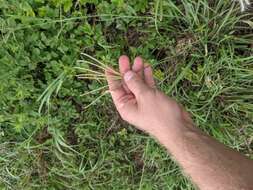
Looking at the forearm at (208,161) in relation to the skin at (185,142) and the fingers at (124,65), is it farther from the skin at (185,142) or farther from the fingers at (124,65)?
the fingers at (124,65)

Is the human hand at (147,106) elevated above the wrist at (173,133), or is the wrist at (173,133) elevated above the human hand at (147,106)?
the human hand at (147,106)

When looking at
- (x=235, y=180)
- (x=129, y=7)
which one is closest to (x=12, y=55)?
(x=129, y=7)

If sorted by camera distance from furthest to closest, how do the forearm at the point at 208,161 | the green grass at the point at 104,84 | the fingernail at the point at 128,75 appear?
the green grass at the point at 104,84
the fingernail at the point at 128,75
the forearm at the point at 208,161

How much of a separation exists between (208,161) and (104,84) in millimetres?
717

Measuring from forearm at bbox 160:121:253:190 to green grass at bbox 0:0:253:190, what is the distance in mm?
506

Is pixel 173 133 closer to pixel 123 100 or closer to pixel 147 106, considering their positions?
pixel 147 106

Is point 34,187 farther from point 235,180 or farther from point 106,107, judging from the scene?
Result: point 235,180

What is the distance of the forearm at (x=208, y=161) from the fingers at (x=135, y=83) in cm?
20

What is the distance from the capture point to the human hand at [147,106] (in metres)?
1.71

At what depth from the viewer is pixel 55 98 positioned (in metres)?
2.20

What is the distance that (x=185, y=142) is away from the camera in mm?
1691

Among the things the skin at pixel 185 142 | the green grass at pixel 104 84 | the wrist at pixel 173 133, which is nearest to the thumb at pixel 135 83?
the skin at pixel 185 142

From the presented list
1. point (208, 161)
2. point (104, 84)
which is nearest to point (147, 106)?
point (208, 161)

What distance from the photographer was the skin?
64.6 inches
